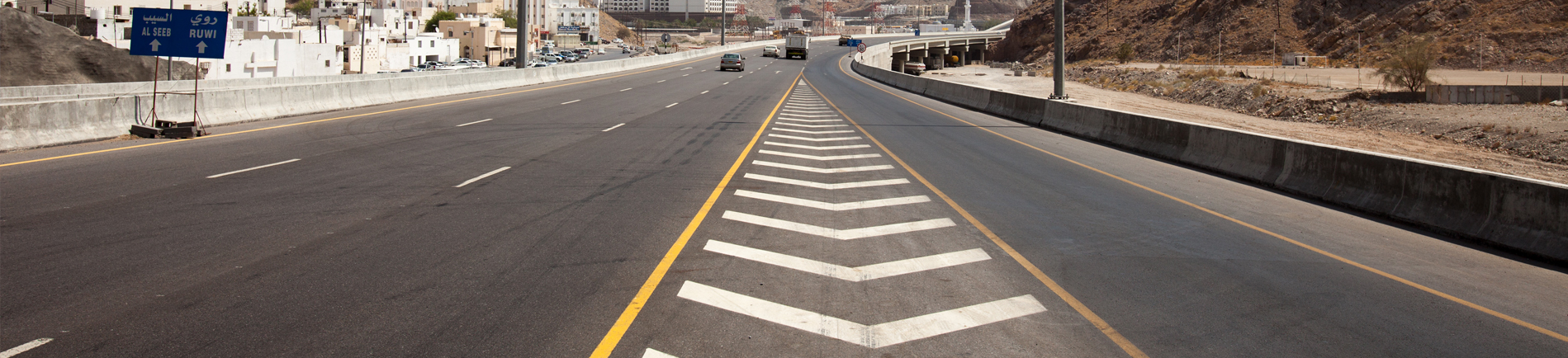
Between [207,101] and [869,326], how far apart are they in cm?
1743

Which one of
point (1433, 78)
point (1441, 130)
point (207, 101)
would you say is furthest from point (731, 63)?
point (207, 101)

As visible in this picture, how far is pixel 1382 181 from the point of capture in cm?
1057

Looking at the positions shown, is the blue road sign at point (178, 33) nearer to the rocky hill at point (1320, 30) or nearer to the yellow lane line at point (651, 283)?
the yellow lane line at point (651, 283)

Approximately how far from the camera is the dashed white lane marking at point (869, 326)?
545 centimetres

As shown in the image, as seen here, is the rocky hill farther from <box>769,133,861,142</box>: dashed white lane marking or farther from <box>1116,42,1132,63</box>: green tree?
<box>769,133,861,142</box>: dashed white lane marking

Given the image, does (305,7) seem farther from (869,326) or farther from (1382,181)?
(869,326)

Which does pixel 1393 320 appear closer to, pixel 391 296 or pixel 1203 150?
pixel 391 296

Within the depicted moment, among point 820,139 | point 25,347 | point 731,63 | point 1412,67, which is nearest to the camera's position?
point 25,347

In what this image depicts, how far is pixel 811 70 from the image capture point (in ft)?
214

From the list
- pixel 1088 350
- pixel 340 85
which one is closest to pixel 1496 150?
pixel 1088 350

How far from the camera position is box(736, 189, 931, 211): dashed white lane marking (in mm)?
9984

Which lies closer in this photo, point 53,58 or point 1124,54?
point 53,58

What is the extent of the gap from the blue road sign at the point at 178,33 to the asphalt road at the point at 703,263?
2968 mm

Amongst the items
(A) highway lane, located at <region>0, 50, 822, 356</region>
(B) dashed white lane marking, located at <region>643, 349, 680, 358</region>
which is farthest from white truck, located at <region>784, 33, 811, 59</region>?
(B) dashed white lane marking, located at <region>643, 349, 680, 358</region>
